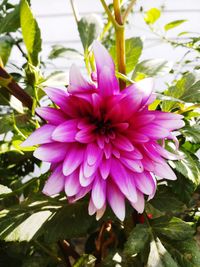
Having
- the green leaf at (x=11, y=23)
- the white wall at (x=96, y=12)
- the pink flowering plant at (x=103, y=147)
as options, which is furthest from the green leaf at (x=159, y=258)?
the white wall at (x=96, y=12)

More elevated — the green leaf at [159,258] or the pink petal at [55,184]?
the pink petal at [55,184]

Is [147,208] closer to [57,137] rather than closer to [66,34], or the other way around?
[57,137]

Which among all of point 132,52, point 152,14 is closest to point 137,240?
point 132,52

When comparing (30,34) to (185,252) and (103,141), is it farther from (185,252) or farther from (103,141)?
(185,252)

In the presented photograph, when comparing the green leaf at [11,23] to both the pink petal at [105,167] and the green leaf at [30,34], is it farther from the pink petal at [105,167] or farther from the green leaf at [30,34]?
the pink petal at [105,167]

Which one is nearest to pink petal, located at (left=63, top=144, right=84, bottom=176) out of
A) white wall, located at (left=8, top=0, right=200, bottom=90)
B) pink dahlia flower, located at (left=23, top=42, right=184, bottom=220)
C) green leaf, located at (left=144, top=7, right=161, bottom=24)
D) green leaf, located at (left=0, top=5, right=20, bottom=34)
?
pink dahlia flower, located at (left=23, top=42, right=184, bottom=220)

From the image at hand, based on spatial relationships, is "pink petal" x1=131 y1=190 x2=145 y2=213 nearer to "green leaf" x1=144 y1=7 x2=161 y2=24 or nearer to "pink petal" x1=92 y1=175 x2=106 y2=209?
"pink petal" x1=92 y1=175 x2=106 y2=209

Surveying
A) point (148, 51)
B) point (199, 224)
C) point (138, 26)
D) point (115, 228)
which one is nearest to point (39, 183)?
point (115, 228)
